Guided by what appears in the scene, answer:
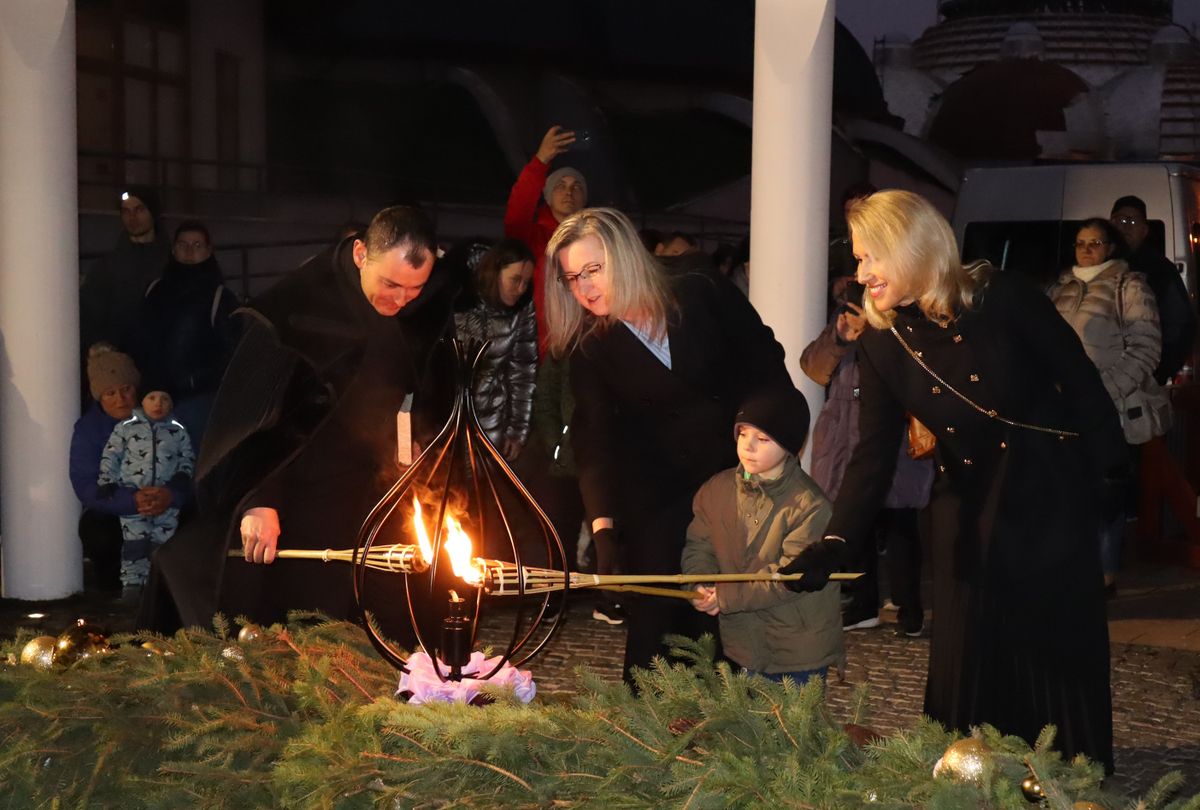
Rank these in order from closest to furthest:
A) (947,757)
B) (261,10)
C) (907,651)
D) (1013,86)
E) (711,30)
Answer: (947,757)
(907,651)
(261,10)
(711,30)
(1013,86)

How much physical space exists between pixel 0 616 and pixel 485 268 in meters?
2.99

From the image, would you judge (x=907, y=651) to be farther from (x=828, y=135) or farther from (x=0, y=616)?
(x=0, y=616)

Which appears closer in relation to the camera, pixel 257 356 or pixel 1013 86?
pixel 257 356

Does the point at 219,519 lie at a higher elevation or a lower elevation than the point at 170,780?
higher

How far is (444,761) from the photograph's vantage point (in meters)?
3.34

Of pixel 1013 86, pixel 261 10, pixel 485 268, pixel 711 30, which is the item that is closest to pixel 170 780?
pixel 485 268

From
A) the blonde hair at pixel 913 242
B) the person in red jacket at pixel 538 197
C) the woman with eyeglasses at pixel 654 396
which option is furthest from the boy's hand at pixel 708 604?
the person in red jacket at pixel 538 197

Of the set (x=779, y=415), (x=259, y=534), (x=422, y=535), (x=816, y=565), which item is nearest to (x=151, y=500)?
(x=259, y=534)

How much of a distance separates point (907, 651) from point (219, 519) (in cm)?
381

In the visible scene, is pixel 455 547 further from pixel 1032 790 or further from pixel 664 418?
pixel 664 418

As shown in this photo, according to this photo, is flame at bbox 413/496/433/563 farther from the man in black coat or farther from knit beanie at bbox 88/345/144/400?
knit beanie at bbox 88/345/144/400

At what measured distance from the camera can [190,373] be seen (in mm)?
9453

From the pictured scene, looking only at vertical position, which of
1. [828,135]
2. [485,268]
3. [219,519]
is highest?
[828,135]

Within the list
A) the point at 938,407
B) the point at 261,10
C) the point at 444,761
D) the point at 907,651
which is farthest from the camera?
the point at 261,10
